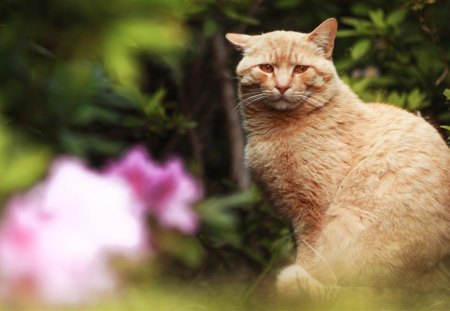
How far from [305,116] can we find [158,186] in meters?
1.89

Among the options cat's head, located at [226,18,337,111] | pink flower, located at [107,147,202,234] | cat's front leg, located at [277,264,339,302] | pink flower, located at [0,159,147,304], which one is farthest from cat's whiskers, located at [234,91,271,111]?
pink flower, located at [0,159,147,304]

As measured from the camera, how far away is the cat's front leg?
2840mm

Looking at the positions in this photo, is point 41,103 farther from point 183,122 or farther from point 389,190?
point 183,122

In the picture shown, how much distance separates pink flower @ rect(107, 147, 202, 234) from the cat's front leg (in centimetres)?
155

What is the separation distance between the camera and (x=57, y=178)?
112 cm

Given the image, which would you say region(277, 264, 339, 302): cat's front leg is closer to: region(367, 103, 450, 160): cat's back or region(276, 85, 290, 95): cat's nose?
region(367, 103, 450, 160): cat's back

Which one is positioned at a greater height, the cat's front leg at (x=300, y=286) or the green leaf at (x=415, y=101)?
the green leaf at (x=415, y=101)

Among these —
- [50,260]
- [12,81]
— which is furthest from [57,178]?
[12,81]

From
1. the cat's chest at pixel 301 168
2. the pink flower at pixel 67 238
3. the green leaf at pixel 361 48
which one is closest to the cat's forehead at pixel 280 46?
the cat's chest at pixel 301 168

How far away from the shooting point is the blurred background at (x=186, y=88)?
1.38 meters

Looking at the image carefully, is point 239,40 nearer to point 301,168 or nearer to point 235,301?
point 301,168

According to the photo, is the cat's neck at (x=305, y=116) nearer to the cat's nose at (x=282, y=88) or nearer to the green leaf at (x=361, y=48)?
the cat's nose at (x=282, y=88)

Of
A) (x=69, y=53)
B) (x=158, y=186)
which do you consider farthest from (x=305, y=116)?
(x=158, y=186)

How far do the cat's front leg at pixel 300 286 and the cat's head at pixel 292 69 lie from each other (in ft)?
2.34
